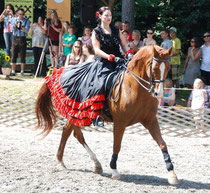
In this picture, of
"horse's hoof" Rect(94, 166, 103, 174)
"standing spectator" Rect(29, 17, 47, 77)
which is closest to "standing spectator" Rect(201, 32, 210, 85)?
"standing spectator" Rect(29, 17, 47, 77)

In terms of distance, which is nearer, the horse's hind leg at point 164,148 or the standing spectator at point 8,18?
the horse's hind leg at point 164,148

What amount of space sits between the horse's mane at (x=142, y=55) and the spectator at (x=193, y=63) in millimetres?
6329

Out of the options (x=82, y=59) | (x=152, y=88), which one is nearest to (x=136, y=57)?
(x=152, y=88)

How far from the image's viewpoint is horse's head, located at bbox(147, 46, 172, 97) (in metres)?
5.95

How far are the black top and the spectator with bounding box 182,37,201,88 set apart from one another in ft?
19.8

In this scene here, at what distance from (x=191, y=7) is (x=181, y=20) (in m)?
0.59

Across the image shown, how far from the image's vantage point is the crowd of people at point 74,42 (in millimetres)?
12188

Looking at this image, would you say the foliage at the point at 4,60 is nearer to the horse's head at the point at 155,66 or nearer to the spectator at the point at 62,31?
the spectator at the point at 62,31

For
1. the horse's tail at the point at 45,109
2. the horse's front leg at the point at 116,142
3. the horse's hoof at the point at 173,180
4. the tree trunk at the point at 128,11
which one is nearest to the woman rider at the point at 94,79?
the horse's front leg at the point at 116,142

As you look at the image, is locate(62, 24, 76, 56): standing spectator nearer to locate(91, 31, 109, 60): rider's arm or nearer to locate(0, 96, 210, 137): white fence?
locate(0, 96, 210, 137): white fence

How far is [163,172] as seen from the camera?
6953mm

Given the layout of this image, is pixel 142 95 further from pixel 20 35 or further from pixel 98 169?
pixel 20 35

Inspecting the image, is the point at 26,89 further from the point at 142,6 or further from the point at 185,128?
the point at 142,6

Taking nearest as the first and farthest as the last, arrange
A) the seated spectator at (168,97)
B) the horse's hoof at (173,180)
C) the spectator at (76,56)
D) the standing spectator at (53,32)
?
the horse's hoof at (173,180), the seated spectator at (168,97), the spectator at (76,56), the standing spectator at (53,32)
